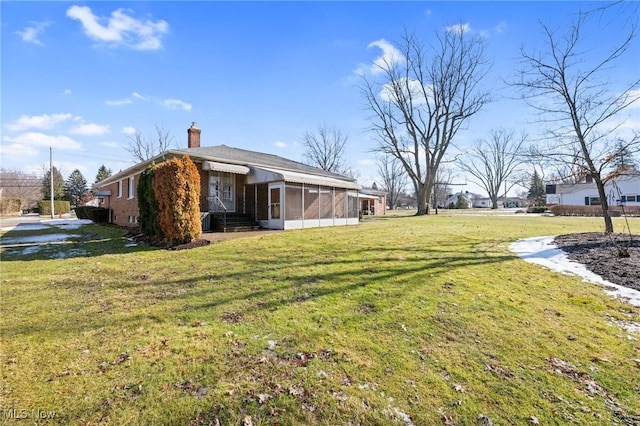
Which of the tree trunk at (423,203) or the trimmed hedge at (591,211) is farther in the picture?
the tree trunk at (423,203)

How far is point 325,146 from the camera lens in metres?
49.2

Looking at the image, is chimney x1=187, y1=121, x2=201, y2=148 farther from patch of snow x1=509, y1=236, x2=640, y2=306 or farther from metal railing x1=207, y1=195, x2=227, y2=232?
patch of snow x1=509, y1=236, x2=640, y2=306

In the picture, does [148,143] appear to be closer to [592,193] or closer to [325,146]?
[325,146]

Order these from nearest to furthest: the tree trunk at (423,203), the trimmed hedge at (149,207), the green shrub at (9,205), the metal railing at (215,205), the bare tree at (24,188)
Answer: the trimmed hedge at (149,207) < the metal railing at (215,205) < the tree trunk at (423,203) < the green shrub at (9,205) < the bare tree at (24,188)

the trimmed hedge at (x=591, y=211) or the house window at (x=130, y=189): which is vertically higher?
the house window at (x=130, y=189)

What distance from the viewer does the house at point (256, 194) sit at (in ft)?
47.7

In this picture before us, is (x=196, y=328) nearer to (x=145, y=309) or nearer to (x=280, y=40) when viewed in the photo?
(x=145, y=309)

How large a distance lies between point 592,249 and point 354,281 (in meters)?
7.81

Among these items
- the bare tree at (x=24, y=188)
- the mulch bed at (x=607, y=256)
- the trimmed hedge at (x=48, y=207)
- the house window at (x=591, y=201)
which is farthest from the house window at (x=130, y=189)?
the house window at (x=591, y=201)

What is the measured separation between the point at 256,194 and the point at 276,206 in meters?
1.81

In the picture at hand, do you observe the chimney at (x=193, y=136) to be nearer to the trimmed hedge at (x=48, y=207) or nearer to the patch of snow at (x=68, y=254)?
the patch of snow at (x=68, y=254)

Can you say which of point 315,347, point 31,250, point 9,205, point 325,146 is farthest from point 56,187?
point 315,347

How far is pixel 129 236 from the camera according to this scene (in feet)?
41.1

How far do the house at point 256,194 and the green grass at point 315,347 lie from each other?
8309 millimetres
